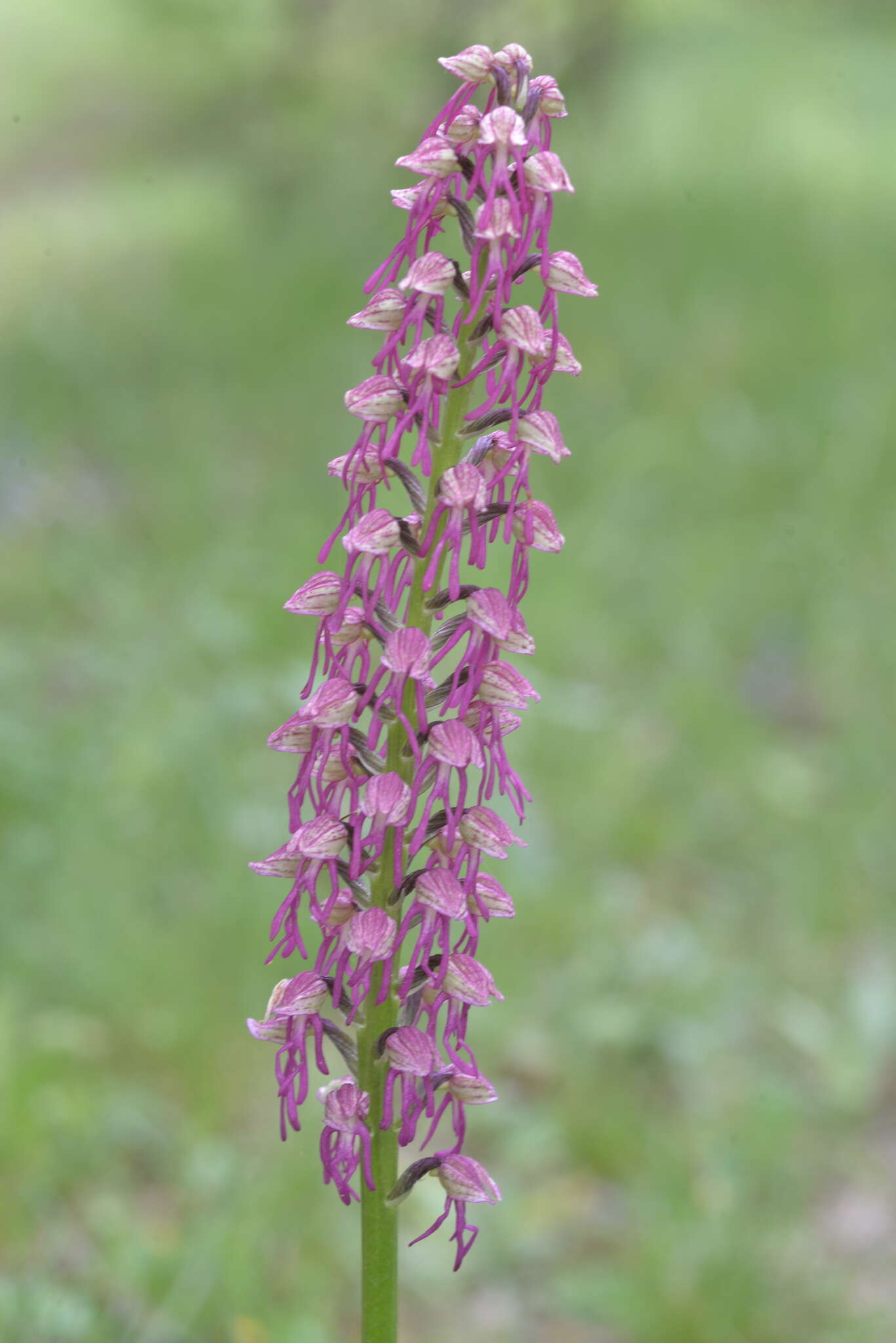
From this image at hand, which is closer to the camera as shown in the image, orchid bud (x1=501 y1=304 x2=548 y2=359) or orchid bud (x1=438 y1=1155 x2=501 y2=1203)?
orchid bud (x1=501 y1=304 x2=548 y2=359)

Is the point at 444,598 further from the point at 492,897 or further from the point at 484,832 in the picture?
the point at 492,897

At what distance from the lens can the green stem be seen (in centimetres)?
166

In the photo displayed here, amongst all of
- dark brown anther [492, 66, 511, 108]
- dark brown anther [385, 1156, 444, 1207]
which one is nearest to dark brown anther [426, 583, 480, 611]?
dark brown anther [492, 66, 511, 108]

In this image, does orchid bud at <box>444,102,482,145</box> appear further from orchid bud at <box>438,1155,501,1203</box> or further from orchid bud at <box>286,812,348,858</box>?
orchid bud at <box>438,1155,501,1203</box>

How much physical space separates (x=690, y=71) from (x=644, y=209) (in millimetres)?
6632

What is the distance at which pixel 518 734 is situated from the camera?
588 centimetres

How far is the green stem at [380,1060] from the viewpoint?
166 cm

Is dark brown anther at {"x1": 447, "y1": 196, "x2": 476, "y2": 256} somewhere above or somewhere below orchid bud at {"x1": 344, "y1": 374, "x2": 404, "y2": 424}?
above

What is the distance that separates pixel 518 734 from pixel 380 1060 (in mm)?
4153

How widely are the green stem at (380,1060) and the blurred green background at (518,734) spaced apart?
3.77ft

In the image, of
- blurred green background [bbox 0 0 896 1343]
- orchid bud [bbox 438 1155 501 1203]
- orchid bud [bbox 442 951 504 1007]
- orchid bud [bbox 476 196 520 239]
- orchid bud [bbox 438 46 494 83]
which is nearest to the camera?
orchid bud [bbox 476 196 520 239]

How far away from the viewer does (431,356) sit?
5.22 ft

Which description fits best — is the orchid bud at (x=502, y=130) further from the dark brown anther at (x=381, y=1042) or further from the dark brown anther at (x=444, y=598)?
the dark brown anther at (x=381, y=1042)

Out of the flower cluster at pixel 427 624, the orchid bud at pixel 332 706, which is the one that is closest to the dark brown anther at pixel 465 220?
the flower cluster at pixel 427 624
